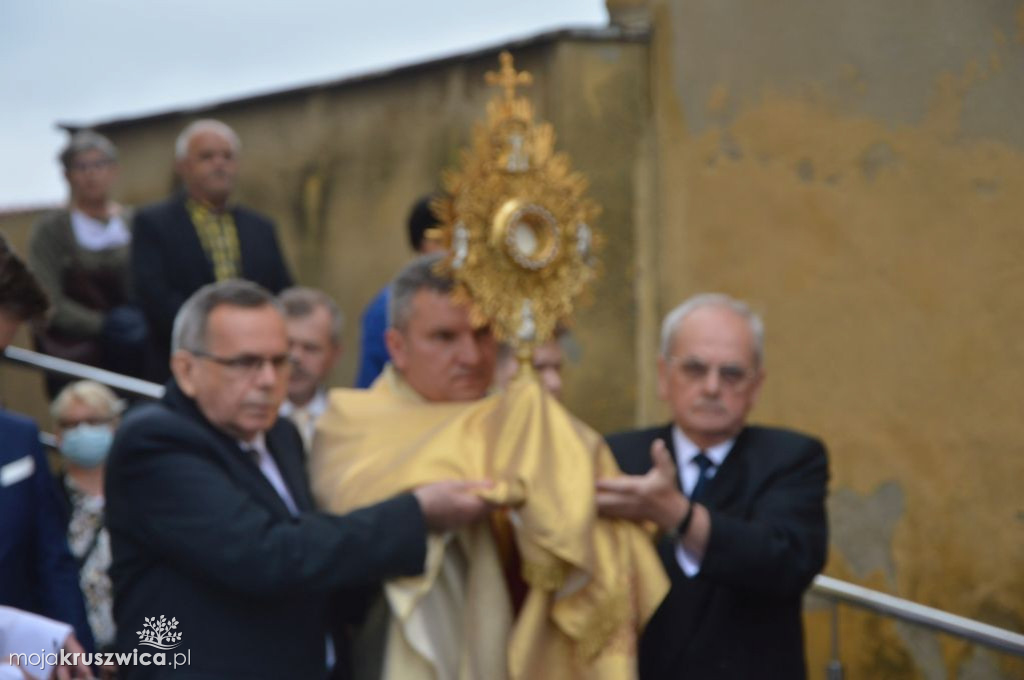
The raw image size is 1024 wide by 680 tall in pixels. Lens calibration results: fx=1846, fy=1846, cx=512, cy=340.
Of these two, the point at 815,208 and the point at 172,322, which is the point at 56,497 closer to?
the point at 172,322

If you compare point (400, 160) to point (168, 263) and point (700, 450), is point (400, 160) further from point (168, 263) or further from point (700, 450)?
point (700, 450)

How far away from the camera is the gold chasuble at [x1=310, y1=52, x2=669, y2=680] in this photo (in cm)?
479

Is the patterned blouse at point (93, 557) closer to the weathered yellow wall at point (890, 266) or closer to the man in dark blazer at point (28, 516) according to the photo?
the man in dark blazer at point (28, 516)

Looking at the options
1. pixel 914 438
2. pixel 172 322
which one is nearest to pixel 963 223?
pixel 914 438

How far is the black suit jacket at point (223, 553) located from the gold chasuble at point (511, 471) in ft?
0.62

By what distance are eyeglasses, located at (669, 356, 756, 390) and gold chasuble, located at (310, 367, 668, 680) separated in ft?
1.34

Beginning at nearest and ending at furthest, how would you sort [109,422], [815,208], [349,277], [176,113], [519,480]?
[519,480]
[109,422]
[815,208]
[349,277]
[176,113]

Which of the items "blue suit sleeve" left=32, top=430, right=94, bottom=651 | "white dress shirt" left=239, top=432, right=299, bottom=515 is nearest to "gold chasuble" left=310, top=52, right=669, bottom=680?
"white dress shirt" left=239, top=432, right=299, bottom=515

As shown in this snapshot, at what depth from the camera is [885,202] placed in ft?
28.0

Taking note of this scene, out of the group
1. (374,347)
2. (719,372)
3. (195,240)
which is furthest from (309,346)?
(719,372)

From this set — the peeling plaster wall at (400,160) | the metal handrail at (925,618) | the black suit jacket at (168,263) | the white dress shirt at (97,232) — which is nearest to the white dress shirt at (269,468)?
the metal handrail at (925,618)

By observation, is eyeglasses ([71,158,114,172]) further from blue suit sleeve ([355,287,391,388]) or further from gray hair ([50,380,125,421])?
blue suit sleeve ([355,287,391,388])

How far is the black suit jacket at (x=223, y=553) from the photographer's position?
4.59 m

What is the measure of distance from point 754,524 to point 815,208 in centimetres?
403
